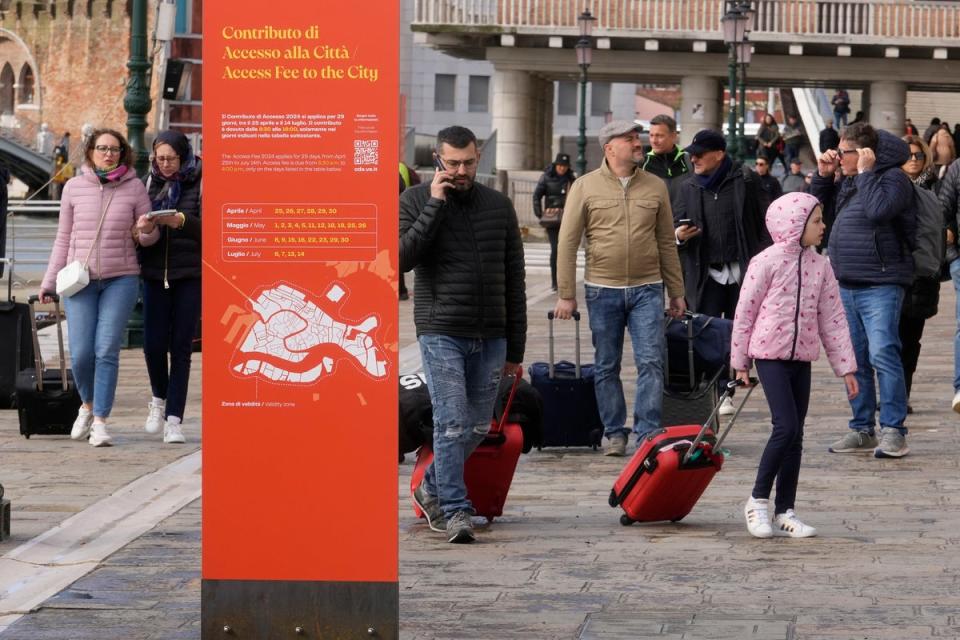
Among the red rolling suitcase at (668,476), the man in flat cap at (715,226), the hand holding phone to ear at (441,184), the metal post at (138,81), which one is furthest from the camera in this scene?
the metal post at (138,81)

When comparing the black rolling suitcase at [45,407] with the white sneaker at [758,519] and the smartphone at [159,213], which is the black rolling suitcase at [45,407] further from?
the white sneaker at [758,519]

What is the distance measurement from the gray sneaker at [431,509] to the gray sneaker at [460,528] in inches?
7.4

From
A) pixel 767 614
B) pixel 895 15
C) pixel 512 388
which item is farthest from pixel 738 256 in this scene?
pixel 895 15

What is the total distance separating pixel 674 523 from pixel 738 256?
3.50 metres

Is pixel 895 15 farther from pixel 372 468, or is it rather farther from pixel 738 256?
pixel 372 468

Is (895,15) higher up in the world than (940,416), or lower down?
higher up

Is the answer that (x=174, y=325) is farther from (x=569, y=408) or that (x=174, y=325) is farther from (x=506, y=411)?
(x=506, y=411)

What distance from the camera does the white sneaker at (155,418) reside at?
11.5 m

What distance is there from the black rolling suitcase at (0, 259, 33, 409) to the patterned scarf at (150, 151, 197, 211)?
5.21 feet

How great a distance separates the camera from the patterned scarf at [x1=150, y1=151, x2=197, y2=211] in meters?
11.1

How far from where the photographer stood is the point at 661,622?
6.50m

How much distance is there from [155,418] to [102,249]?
1.15 meters

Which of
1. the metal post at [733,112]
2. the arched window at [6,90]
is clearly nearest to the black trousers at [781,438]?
the metal post at [733,112]

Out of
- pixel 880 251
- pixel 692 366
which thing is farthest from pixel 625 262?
pixel 880 251
